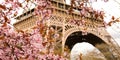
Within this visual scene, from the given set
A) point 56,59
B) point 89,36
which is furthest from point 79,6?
point 89,36

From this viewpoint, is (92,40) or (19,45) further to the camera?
(92,40)

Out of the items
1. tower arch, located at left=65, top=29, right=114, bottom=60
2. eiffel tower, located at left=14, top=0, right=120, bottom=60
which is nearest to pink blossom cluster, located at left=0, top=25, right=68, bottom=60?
eiffel tower, located at left=14, top=0, right=120, bottom=60

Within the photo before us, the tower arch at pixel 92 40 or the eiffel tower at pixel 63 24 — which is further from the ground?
the eiffel tower at pixel 63 24

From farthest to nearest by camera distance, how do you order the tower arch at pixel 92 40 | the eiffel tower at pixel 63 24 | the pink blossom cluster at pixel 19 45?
the tower arch at pixel 92 40 → the eiffel tower at pixel 63 24 → the pink blossom cluster at pixel 19 45

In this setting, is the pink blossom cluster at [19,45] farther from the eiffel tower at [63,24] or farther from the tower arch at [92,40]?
the tower arch at [92,40]

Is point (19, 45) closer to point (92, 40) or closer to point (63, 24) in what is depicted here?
point (63, 24)

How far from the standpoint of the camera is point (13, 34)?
4.86 metres

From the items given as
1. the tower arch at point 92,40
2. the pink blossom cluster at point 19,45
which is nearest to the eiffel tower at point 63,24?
the tower arch at point 92,40

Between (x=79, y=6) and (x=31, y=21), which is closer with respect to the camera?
(x=79, y=6)

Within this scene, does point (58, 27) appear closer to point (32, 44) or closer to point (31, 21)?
point (31, 21)

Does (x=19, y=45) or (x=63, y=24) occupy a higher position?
(x=19, y=45)

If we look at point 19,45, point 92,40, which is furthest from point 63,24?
point 19,45

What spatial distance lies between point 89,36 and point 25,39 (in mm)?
25450

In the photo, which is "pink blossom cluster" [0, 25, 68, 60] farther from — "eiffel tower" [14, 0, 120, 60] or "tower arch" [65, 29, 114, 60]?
"tower arch" [65, 29, 114, 60]
